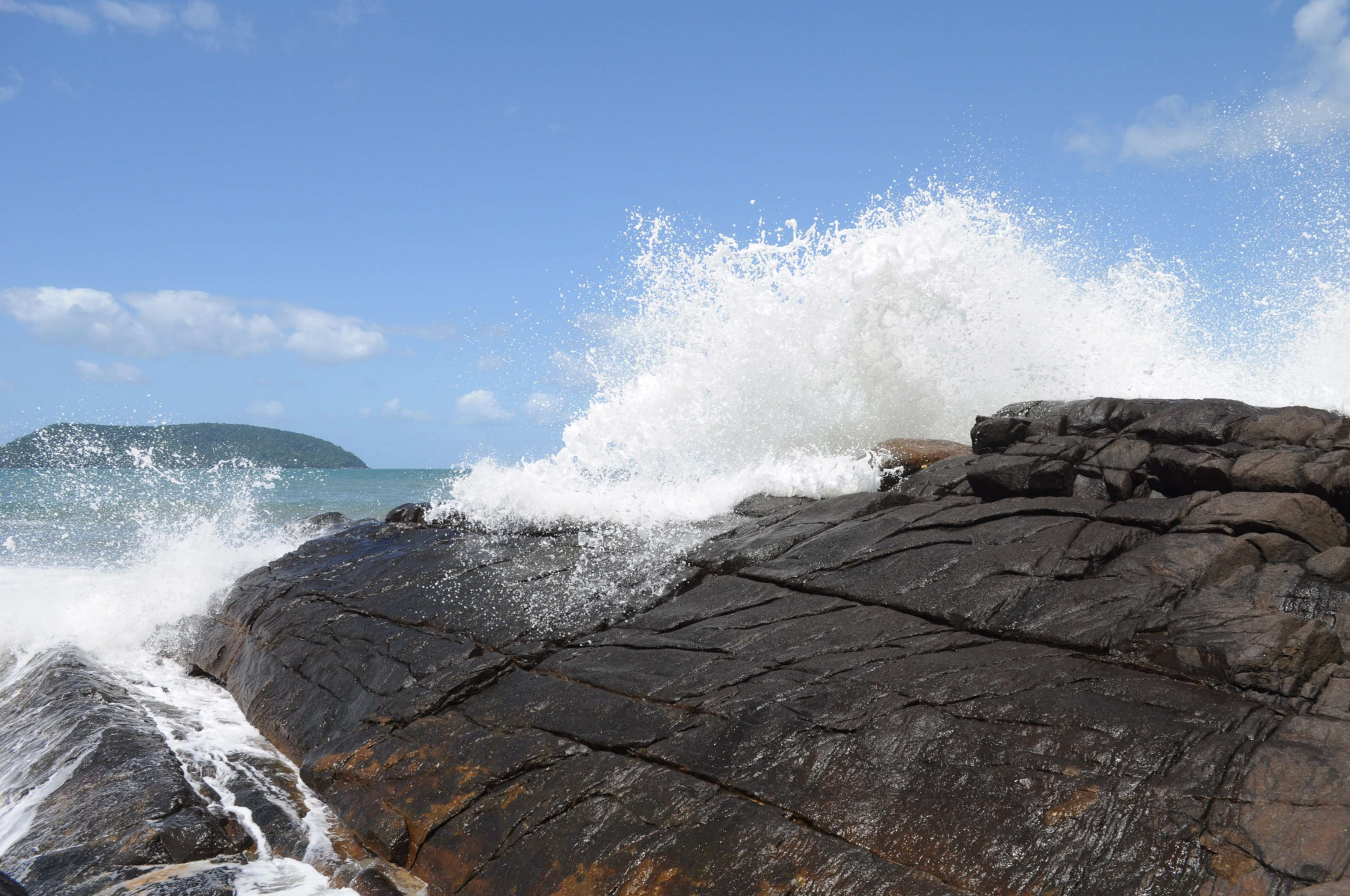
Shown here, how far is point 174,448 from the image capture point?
5616 centimetres

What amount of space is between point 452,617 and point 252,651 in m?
2.47

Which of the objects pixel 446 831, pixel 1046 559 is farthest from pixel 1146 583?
pixel 446 831

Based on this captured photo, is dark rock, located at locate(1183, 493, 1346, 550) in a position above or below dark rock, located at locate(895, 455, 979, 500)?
below

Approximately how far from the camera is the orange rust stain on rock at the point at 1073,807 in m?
3.67

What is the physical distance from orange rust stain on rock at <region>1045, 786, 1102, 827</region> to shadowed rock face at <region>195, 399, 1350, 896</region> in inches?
0.6

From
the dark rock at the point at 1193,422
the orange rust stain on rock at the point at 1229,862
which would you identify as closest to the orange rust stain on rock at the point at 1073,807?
the orange rust stain on rock at the point at 1229,862

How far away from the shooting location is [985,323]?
10.7 m

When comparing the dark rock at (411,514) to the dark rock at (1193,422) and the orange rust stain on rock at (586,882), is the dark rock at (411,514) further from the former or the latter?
the dark rock at (1193,422)

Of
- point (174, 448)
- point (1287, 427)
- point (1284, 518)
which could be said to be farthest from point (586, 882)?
point (174, 448)

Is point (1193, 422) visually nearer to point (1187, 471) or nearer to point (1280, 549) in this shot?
point (1187, 471)

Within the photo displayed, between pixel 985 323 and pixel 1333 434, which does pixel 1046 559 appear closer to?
pixel 1333 434

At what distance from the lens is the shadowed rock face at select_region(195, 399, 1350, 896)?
3.67 m

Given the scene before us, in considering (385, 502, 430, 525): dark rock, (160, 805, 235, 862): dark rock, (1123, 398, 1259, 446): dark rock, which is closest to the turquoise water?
(385, 502, 430, 525): dark rock

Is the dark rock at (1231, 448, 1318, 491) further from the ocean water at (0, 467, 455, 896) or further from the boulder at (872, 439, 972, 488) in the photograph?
the ocean water at (0, 467, 455, 896)
